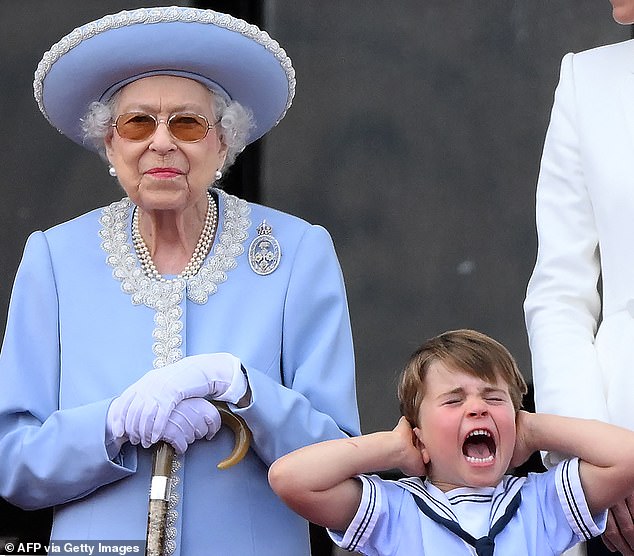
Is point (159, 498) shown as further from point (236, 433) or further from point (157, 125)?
point (157, 125)

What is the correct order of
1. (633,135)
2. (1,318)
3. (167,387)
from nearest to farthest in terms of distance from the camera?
(167,387)
(633,135)
(1,318)

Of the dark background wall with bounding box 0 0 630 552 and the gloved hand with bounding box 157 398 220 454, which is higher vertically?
the dark background wall with bounding box 0 0 630 552

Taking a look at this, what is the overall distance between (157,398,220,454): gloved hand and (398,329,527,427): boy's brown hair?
0.40 metres

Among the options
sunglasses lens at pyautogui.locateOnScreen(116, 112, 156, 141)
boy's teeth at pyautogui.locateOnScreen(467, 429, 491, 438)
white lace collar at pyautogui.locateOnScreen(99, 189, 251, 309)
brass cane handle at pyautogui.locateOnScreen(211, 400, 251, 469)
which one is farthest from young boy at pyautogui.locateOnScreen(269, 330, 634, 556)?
sunglasses lens at pyautogui.locateOnScreen(116, 112, 156, 141)

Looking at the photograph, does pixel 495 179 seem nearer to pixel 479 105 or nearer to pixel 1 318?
pixel 479 105

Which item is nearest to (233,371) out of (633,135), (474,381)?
(474,381)

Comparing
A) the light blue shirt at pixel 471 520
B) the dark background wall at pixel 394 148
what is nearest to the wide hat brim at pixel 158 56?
the light blue shirt at pixel 471 520

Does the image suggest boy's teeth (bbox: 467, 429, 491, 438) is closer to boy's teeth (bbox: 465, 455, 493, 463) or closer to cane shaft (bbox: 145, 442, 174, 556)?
boy's teeth (bbox: 465, 455, 493, 463)

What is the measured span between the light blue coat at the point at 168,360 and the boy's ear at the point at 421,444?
0.18 m

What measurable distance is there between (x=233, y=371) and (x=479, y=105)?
2345 mm

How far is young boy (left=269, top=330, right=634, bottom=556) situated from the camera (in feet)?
10.4

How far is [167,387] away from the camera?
3199 mm

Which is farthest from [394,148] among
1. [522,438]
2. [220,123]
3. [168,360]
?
[522,438]

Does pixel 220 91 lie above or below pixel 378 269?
below
